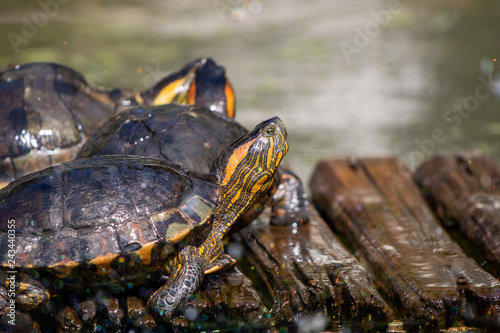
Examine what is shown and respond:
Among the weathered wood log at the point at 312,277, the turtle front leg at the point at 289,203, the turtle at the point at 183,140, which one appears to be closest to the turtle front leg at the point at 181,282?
the weathered wood log at the point at 312,277

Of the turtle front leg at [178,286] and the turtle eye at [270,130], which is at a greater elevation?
the turtle eye at [270,130]

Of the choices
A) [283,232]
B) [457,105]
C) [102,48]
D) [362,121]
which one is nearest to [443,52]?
[457,105]

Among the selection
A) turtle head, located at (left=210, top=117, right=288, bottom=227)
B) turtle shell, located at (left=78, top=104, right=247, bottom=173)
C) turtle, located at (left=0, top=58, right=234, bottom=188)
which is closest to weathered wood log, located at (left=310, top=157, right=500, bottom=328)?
turtle head, located at (left=210, top=117, right=288, bottom=227)

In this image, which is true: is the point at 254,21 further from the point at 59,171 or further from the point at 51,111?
the point at 59,171

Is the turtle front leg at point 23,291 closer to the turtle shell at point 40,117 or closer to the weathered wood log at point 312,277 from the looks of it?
the weathered wood log at point 312,277

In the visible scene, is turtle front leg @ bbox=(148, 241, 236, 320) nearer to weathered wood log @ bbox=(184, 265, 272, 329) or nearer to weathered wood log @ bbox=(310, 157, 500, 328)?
weathered wood log @ bbox=(184, 265, 272, 329)
